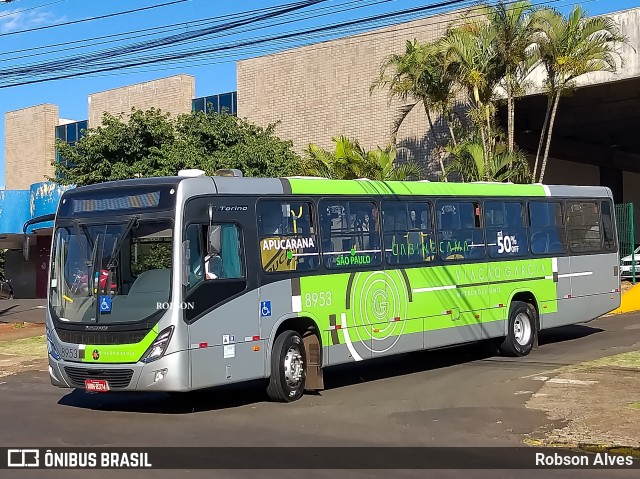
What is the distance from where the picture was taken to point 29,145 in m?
52.5

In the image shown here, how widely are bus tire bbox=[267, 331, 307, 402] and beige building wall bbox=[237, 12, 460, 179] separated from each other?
18529mm

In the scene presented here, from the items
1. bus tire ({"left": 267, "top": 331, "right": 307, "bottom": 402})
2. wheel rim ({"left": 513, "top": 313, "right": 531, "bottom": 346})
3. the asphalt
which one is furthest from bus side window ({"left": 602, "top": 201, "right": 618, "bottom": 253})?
the asphalt

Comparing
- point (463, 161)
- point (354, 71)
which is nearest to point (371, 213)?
point (463, 161)

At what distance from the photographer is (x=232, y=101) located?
40656 millimetres

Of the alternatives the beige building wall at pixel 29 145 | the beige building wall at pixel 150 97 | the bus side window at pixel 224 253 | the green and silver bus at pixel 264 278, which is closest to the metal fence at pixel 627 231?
the green and silver bus at pixel 264 278

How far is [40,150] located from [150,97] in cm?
1129

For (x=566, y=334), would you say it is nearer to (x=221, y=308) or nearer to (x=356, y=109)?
(x=221, y=308)

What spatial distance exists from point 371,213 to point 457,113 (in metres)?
15.5

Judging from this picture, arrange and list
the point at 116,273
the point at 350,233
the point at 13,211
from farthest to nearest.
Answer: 1. the point at 13,211
2. the point at 350,233
3. the point at 116,273

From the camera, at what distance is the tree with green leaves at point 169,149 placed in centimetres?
2834

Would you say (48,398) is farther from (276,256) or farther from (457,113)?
(457,113)

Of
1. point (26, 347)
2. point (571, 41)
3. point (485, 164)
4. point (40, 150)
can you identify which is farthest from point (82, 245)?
point (40, 150)

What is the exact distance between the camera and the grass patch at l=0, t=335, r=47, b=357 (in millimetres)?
20644

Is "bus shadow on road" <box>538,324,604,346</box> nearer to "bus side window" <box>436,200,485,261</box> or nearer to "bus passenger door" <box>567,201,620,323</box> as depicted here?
"bus passenger door" <box>567,201,620,323</box>
